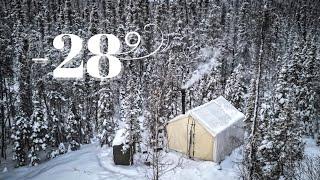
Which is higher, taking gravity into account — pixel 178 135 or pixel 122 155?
pixel 178 135

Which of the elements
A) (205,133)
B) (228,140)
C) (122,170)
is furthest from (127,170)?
(228,140)

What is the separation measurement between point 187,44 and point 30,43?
90.7ft

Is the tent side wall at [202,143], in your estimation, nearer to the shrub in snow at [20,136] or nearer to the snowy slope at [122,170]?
the snowy slope at [122,170]

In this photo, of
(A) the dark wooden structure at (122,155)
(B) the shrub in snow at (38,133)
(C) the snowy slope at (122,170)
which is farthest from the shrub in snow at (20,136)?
(A) the dark wooden structure at (122,155)

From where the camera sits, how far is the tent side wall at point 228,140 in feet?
84.2

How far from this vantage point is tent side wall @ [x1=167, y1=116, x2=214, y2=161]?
25859mm

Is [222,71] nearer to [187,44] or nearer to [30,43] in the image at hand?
[187,44]

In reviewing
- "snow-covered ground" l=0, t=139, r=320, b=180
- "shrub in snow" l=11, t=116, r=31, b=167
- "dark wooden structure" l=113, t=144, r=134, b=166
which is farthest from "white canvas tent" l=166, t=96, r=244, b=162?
"shrub in snow" l=11, t=116, r=31, b=167

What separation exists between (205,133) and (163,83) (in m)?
9.29

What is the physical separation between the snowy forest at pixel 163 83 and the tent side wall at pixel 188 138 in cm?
133

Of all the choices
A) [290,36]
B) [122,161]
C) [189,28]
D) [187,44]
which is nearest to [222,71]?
[187,44]

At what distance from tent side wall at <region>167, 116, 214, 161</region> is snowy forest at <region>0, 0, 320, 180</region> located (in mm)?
1329

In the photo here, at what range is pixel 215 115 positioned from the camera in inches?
1107

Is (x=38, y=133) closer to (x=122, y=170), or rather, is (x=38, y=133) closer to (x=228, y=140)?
(x=122, y=170)
